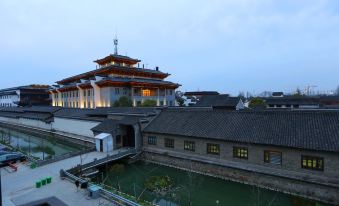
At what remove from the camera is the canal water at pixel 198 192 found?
811 inches

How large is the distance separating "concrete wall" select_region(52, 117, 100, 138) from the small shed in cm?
927

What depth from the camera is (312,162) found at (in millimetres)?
20172

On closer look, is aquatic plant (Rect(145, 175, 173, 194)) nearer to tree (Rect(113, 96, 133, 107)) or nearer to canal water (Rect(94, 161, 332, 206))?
canal water (Rect(94, 161, 332, 206))

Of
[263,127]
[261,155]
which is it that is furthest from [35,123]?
[261,155]

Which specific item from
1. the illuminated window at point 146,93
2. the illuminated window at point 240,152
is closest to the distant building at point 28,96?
the illuminated window at point 146,93

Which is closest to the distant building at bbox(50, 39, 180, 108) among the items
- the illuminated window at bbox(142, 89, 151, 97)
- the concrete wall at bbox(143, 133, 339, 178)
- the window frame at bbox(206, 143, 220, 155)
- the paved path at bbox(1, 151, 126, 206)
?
the illuminated window at bbox(142, 89, 151, 97)

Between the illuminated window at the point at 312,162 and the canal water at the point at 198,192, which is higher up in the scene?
the illuminated window at the point at 312,162

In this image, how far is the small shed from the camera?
33.0m

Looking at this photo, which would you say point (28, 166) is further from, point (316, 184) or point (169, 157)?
point (316, 184)

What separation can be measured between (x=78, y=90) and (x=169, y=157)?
60993mm

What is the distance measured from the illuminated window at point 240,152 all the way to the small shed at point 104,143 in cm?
1675

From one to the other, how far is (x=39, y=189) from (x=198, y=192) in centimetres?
1352

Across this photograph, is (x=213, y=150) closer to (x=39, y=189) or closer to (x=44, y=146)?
(x=39, y=189)

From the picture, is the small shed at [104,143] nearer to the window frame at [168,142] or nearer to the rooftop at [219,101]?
the window frame at [168,142]
